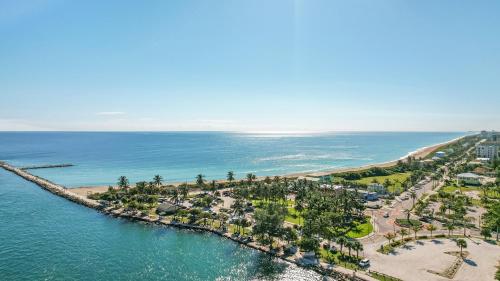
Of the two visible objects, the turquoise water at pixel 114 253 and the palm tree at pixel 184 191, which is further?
the palm tree at pixel 184 191

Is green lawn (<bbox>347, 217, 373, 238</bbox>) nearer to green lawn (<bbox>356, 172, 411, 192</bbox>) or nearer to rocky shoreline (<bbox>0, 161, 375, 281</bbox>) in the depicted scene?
rocky shoreline (<bbox>0, 161, 375, 281</bbox>)

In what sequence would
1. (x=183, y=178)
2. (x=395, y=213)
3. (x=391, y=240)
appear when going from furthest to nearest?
1. (x=183, y=178)
2. (x=395, y=213)
3. (x=391, y=240)

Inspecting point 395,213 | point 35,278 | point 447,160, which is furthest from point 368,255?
point 447,160

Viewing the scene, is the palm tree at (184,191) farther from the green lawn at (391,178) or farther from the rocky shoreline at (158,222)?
the green lawn at (391,178)

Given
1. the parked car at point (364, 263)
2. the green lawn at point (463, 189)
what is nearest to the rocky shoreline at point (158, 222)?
the parked car at point (364, 263)

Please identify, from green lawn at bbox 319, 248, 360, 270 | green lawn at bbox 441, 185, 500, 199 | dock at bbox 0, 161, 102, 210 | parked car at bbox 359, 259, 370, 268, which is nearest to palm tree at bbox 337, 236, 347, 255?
green lawn at bbox 319, 248, 360, 270

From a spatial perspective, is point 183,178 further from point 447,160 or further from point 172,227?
point 447,160

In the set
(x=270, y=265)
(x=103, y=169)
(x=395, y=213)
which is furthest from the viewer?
(x=103, y=169)

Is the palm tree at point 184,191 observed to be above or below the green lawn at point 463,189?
above
